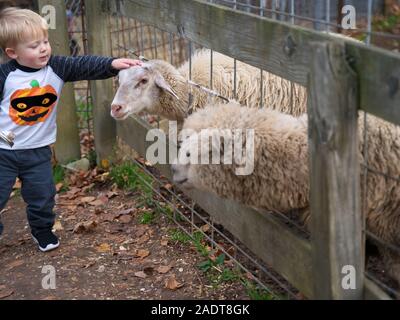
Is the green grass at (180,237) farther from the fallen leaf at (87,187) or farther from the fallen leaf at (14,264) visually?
the fallen leaf at (87,187)

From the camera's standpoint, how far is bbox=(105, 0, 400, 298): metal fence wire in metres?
2.79

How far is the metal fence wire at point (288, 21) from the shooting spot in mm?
2794

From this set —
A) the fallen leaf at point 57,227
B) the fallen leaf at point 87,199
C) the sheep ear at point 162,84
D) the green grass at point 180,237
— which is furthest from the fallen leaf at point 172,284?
the fallen leaf at point 87,199

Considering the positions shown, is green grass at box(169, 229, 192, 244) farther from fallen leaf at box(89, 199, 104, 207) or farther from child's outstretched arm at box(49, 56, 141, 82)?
child's outstretched arm at box(49, 56, 141, 82)

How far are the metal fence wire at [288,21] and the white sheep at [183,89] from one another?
0.09 meters

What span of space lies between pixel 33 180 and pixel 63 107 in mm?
1708

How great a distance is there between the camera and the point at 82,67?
4199mm

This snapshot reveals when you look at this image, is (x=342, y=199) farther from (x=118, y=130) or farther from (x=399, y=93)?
(x=118, y=130)

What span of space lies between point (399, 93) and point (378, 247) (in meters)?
1.27

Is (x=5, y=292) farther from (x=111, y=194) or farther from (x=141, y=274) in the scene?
(x=111, y=194)

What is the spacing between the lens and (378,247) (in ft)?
10.3

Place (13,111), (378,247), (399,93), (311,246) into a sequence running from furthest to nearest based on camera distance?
(13,111) < (378,247) < (311,246) < (399,93)

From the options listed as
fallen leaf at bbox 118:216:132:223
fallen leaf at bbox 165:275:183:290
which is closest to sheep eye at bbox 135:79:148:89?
fallen leaf at bbox 118:216:132:223
